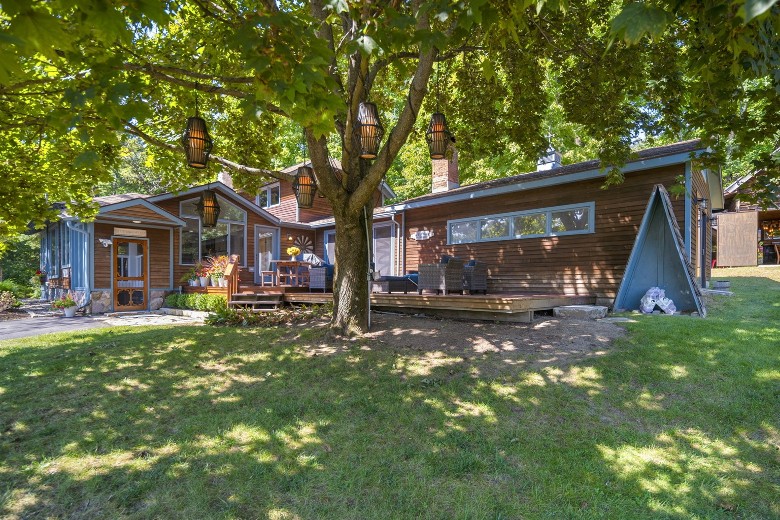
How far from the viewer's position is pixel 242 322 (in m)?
8.07

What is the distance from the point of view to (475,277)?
33.4 feet

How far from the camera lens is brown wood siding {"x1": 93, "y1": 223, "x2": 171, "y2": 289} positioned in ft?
40.2

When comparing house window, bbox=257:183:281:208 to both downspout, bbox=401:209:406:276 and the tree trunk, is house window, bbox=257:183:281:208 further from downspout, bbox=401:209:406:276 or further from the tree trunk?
the tree trunk

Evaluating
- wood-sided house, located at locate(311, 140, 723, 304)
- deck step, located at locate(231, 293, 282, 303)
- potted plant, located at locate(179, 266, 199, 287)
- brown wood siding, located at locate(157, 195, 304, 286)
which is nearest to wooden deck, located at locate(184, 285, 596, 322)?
deck step, located at locate(231, 293, 282, 303)

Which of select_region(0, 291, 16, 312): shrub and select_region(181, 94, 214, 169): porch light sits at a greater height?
select_region(181, 94, 214, 169): porch light

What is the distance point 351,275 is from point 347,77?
3.76m

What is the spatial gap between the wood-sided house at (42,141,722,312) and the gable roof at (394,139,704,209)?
0.03m

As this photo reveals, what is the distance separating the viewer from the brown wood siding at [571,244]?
882cm

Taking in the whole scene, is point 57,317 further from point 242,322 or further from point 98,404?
point 98,404

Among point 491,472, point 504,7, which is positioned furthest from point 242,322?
point 504,7

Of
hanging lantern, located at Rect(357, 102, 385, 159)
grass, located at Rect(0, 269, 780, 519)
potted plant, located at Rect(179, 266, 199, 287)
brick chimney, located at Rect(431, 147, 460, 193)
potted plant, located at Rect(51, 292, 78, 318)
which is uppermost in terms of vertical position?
brick chimney, located at Rect(431, 147, 460, 193)

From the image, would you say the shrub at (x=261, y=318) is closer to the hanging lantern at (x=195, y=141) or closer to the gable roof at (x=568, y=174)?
the hanging lantern at (x=195, y=141)

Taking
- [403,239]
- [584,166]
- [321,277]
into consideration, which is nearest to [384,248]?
[403,239]

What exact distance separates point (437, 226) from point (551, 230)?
3.52m
